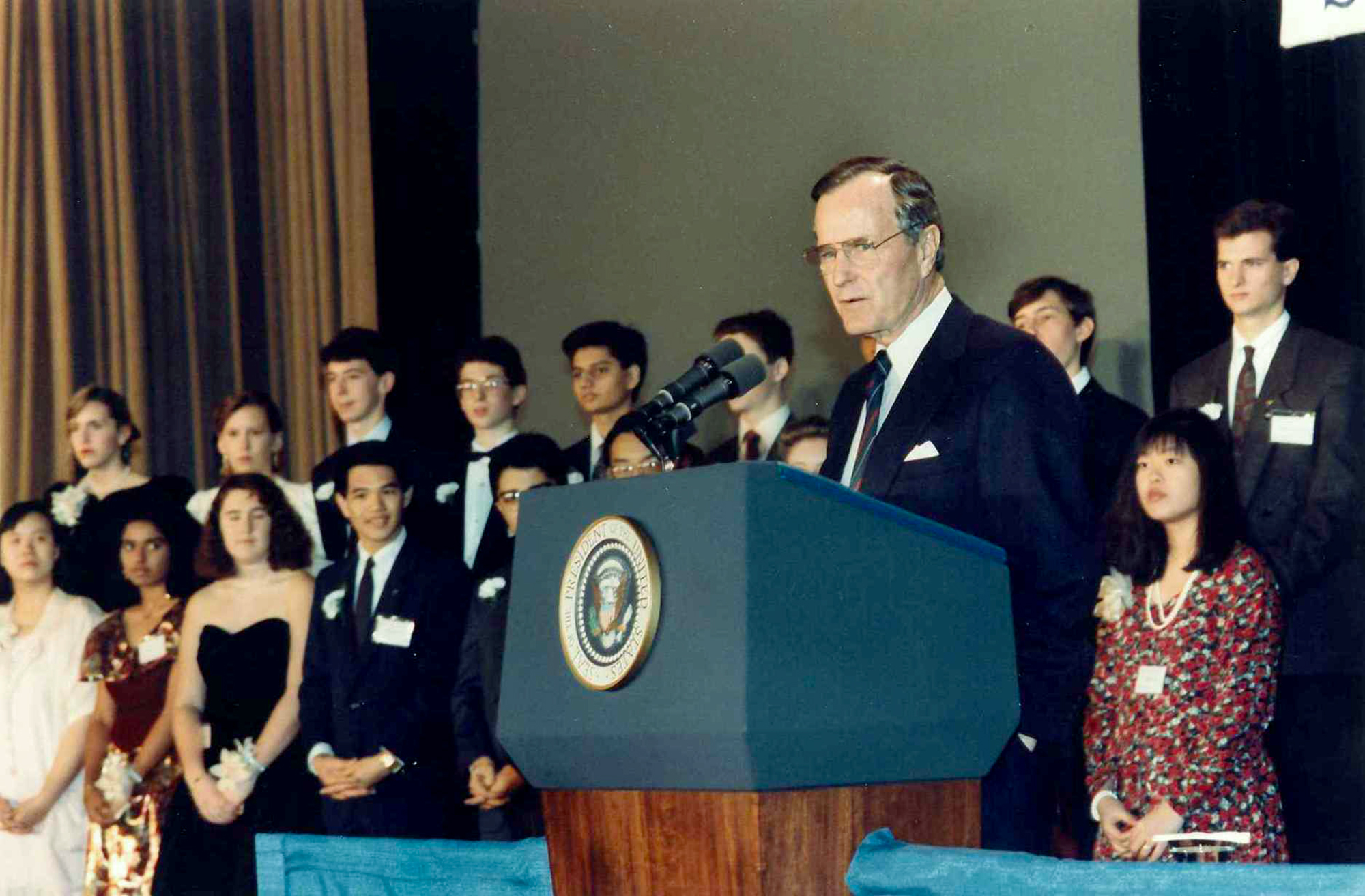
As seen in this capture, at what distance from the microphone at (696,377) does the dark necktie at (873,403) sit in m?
0.30

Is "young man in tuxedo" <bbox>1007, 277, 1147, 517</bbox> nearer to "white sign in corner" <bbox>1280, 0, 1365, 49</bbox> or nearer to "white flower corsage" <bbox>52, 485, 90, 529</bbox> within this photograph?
"white sign in corner" <bbox>1280, 0, 1365, 49</bbox>

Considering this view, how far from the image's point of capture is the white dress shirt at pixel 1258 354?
3855 millimetres

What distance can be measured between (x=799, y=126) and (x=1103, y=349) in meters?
1.64

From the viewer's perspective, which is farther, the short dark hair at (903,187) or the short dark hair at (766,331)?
the short dark hair at (766,331)

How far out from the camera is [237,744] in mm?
4621

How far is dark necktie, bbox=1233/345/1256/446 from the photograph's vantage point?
151 inches

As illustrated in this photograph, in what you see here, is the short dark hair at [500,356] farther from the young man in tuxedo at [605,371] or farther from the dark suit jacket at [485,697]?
the dark suit jacket at [485,697]

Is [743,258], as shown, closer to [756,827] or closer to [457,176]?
[457,176]

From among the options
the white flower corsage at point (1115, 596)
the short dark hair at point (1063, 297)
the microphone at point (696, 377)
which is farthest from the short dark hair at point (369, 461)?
the microphone at point (696, 377)

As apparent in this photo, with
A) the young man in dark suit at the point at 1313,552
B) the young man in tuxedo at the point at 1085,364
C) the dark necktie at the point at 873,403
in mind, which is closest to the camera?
the dark necktie at the point at 873,403

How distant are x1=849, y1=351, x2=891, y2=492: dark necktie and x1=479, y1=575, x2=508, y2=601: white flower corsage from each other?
2.30 meters

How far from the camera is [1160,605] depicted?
3.55m

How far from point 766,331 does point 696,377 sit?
10.3ft

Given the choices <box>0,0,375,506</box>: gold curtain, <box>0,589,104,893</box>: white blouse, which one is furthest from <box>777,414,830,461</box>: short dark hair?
<box>0,0,375,506</box>: gold curtain
